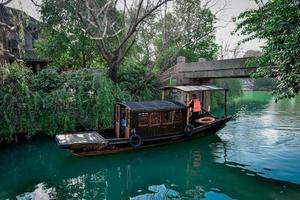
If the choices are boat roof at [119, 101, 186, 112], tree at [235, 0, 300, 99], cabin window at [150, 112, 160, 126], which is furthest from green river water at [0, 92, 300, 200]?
tree at [235, 0, 300, 99]

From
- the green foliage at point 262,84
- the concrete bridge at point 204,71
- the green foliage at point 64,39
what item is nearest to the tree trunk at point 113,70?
the concrete bridge at point 204,71

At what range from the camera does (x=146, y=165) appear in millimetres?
9414

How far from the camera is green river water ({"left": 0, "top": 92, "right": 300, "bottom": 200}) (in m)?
7.15

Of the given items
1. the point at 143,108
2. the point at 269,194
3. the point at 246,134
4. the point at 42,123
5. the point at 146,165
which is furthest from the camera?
the point at 246,134

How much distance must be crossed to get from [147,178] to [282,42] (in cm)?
532

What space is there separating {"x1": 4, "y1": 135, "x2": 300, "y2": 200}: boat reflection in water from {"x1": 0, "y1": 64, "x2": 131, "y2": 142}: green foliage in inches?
59.0

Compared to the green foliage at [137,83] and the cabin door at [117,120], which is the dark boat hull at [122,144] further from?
the green foliage at [137,83]

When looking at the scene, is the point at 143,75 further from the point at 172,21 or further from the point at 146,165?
the point at 146,165

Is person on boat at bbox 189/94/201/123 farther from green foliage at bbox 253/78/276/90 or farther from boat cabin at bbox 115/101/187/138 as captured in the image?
green foliage at bbox 253/78/276/90

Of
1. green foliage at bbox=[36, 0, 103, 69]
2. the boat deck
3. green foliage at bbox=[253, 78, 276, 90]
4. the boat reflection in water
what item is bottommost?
the boat reflection in water

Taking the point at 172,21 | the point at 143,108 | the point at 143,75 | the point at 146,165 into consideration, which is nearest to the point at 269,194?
the point at 146,165

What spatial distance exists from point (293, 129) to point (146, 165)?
9845mm

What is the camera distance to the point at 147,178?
826 cm

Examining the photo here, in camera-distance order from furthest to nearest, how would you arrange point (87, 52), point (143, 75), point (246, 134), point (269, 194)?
point (87, 52) < point (143, 75) < point (246, 134) < point (269, 194)
